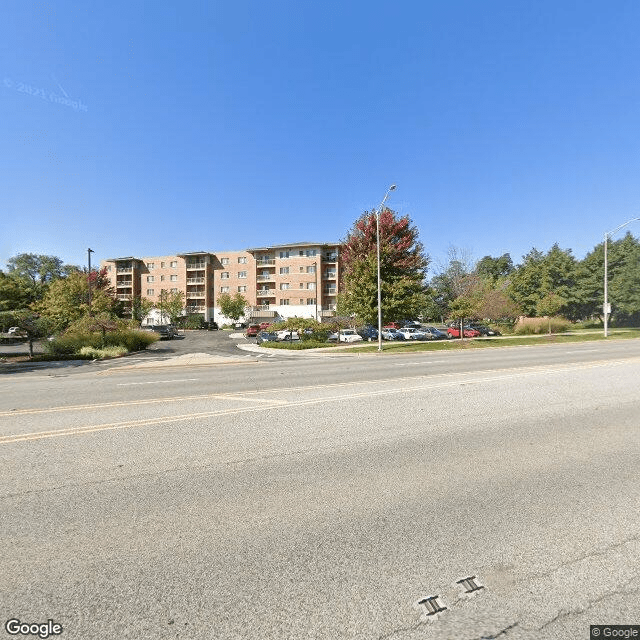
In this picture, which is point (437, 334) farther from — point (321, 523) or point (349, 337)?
point (321, 523)

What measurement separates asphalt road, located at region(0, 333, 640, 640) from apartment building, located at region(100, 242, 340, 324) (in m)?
59.9

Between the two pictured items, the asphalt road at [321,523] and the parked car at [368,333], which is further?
the parked car at [368,333]

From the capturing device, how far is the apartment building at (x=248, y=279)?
67.9 metres

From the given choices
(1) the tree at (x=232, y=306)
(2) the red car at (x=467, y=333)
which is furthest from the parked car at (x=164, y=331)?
(2) the red car at (x=467, y=333)

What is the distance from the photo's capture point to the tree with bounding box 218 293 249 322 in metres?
66.9

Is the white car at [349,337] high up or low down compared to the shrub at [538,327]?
down

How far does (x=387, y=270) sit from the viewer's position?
3147 centimetres

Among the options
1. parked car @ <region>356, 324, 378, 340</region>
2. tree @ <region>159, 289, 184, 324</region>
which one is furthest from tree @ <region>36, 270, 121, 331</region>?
parked car @ <region>356, 324, 378, 340</region>

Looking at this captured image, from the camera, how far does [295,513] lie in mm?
3451

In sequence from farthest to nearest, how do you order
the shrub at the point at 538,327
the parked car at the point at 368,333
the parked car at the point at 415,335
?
the shrub at the point at 538,327
the parked car at the point at 368,333
the parked car at the point at 415,335

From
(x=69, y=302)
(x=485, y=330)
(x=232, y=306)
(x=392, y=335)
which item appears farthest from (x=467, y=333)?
(x=232, y=306)

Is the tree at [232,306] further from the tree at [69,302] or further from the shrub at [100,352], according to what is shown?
the shrub at [100,352]

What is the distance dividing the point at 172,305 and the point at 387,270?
48849 millimetres

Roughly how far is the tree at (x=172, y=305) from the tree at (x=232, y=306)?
7.71 metres
